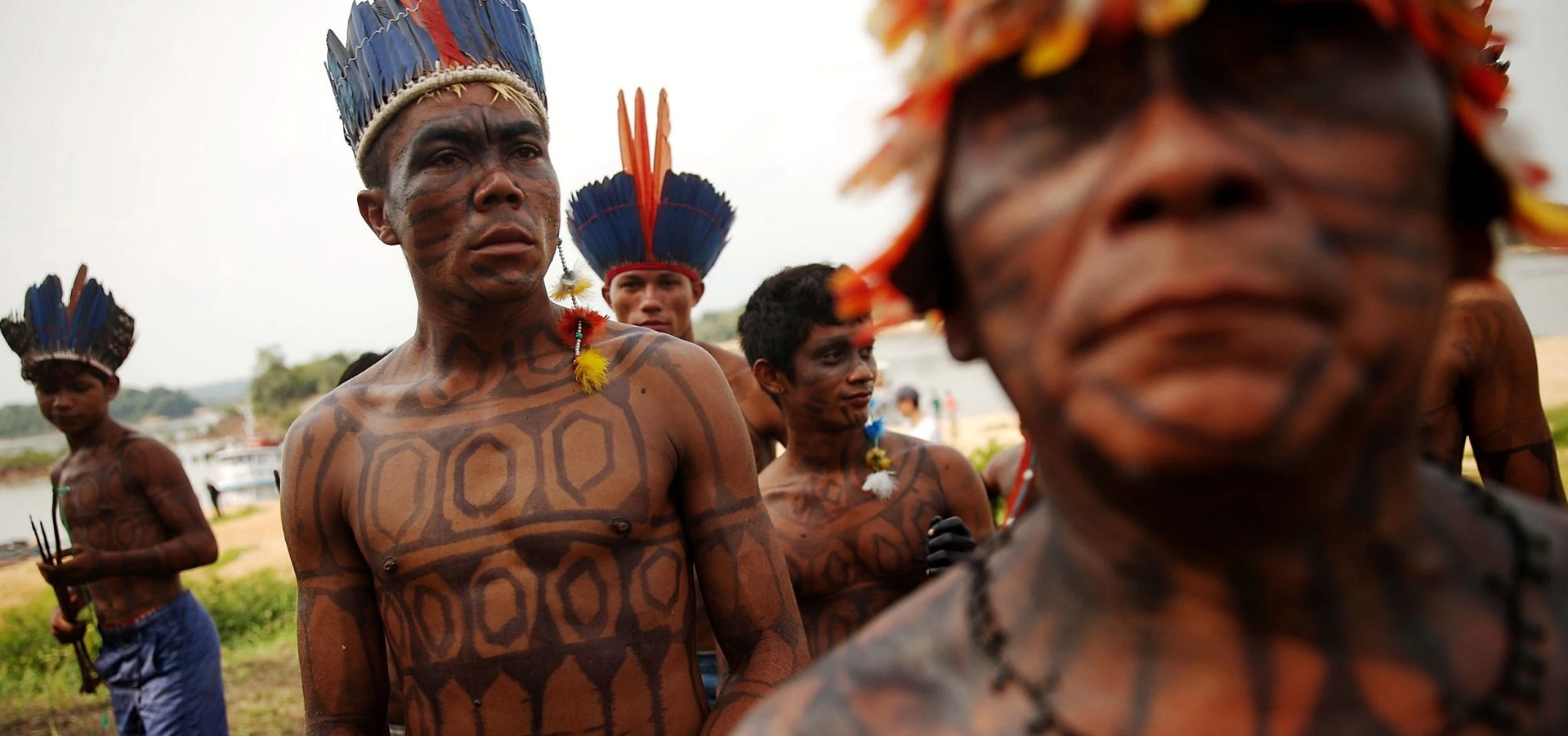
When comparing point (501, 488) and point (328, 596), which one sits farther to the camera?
point (328, 596)

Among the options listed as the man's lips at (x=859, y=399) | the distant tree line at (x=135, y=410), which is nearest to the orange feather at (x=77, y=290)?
the man's lips at (x=859, y=399)

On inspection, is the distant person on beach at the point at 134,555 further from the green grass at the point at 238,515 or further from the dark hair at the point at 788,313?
the green grass at the point at 238,515

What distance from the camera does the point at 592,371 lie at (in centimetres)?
273

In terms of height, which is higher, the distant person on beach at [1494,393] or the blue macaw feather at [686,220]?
the blue macaw feather at [686,220]

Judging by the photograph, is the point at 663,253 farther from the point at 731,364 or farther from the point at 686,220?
the point at 731,364

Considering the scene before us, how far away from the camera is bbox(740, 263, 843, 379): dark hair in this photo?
4215 mm

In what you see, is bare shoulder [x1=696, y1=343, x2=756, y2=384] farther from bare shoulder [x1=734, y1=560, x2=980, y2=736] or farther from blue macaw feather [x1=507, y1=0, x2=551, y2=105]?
bare shoulder [x1=734, y1=560, x2=980, y2=736]

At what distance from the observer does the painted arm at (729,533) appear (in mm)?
2662

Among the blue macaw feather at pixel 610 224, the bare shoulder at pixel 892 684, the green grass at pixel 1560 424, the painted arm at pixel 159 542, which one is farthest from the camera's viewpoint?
the green grass at pixel 1560 424

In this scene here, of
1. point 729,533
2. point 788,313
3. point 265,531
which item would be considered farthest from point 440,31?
point 265,531

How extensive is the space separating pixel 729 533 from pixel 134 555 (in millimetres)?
5001

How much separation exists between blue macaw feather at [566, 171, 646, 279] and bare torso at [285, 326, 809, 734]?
3234 mm

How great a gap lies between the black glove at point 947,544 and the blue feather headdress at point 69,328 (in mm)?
5664

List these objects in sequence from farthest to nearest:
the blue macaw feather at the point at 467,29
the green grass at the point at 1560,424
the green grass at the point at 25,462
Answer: the green grass at the point at 25,462 < the green grass at the point at 1560,424 < the blue macaw feather at the point at 467,29
